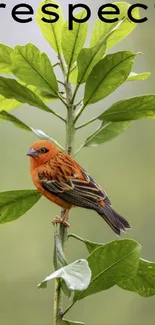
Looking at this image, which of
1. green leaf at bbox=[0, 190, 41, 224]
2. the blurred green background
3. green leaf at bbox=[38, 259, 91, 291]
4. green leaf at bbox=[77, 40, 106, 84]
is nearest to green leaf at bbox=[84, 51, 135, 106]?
green leaf at bbox=[77, 40, 106, 84]

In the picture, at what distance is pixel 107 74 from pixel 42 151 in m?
0.11

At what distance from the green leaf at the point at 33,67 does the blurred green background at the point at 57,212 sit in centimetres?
53

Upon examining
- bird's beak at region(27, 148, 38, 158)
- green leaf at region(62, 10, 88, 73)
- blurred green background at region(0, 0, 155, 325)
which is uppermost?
green leaf at region(62, 10, 88, 73)

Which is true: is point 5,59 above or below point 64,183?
above

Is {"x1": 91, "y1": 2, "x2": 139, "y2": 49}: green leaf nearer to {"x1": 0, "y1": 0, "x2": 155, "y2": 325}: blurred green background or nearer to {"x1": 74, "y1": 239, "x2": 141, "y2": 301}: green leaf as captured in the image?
{"x1": 74, "y1": 239, "x2": 141, "y2": 301}: green leaf

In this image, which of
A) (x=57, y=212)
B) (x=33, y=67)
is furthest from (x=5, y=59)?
(x=57, y=212)

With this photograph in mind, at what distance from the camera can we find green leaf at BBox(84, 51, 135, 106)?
25.2 inches

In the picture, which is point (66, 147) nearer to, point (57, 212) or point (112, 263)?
point (112, 263)

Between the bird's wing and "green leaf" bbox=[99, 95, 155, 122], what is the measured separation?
91mm

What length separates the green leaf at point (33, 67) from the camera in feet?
2.12

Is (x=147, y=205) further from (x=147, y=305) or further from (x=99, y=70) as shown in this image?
(x=99, y=70)

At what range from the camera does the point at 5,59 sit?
0.70m

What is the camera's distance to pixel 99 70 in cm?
65

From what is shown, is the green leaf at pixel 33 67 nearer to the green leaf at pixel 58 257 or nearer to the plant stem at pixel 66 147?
the plant stem at pixel 66 147
